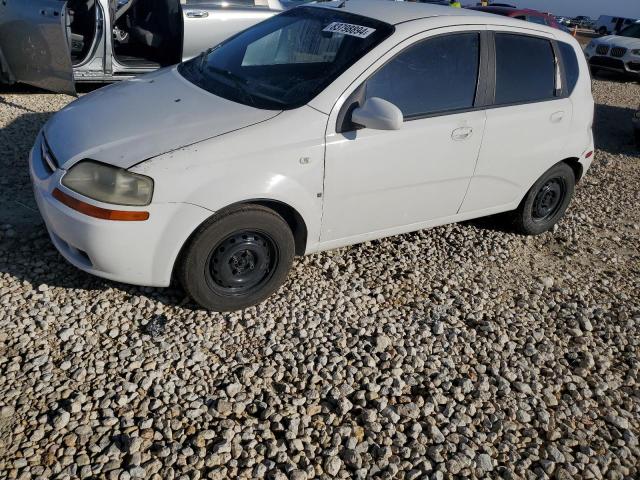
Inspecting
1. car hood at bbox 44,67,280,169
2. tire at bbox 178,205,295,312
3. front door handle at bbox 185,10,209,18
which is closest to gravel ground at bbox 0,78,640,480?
tire at bbox 178,205,295,312

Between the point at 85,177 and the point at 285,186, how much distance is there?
1054mm

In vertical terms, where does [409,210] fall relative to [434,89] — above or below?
below

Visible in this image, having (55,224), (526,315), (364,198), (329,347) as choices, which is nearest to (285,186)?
(364,198)

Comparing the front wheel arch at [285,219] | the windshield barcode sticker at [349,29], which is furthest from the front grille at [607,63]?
the front wheel arch at [285,219]

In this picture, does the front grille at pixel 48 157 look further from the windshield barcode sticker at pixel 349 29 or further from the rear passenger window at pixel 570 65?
the rear passenger window at pixel 570 65

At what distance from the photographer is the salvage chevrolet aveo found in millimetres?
2934

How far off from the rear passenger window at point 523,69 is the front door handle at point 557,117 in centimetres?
14

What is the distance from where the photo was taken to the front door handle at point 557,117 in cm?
427

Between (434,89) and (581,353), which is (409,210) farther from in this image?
(581,353)

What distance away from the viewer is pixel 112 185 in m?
2.87

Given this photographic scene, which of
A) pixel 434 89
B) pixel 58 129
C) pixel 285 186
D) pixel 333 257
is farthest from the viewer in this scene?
pixel 333 257

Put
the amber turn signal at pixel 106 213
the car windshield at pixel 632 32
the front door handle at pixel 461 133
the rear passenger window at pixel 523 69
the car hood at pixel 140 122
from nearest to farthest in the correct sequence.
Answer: the amber turn signal at pixel 106 213
the car hood at pixel 140 122
the front door handle at pixel 461 133
the rear passenger window at pixel 523 69
the car windshield at pixel 632 32

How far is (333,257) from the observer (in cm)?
412

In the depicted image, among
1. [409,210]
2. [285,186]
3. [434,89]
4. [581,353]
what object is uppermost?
[434,89]
